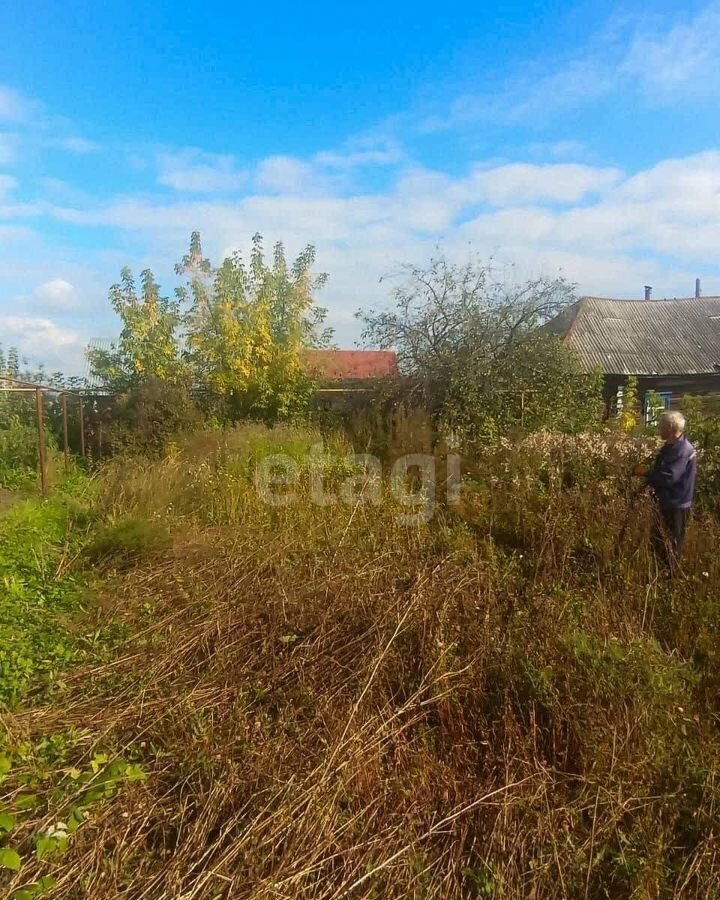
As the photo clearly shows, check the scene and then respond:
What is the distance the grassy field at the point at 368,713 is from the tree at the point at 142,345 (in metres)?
5.87

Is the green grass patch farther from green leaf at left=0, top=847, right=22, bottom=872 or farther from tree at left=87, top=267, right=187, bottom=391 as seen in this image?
tree at left=87, top=267, right=187, bottom=391

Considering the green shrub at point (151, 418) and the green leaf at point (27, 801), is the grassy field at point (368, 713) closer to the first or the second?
the green leaf at point (27, 801)

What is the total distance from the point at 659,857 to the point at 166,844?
5.99ft

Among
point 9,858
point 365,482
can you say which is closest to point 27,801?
point 9,858

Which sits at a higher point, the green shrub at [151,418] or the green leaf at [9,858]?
the green shrub at [151,418]

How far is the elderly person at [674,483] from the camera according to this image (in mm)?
4156

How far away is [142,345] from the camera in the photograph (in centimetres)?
1027

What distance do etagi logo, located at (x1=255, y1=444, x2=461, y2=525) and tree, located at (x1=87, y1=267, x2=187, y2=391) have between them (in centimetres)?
457

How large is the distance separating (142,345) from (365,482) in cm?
623

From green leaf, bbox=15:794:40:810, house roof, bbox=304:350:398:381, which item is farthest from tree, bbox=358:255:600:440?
green leaf, bbox=15:794:40:810

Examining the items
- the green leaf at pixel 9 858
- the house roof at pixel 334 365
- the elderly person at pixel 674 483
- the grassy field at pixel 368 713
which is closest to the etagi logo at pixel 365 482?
the grassy field at pixel 368 713

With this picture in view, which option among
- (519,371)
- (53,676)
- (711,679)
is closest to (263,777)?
(53,676)

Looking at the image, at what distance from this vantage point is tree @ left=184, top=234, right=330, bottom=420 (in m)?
10.0

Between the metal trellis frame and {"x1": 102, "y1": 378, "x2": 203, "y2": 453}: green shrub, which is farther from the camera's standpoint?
{"x1": 102, "y1": 378, "x2": 203, "y2": 453}: green shrub
